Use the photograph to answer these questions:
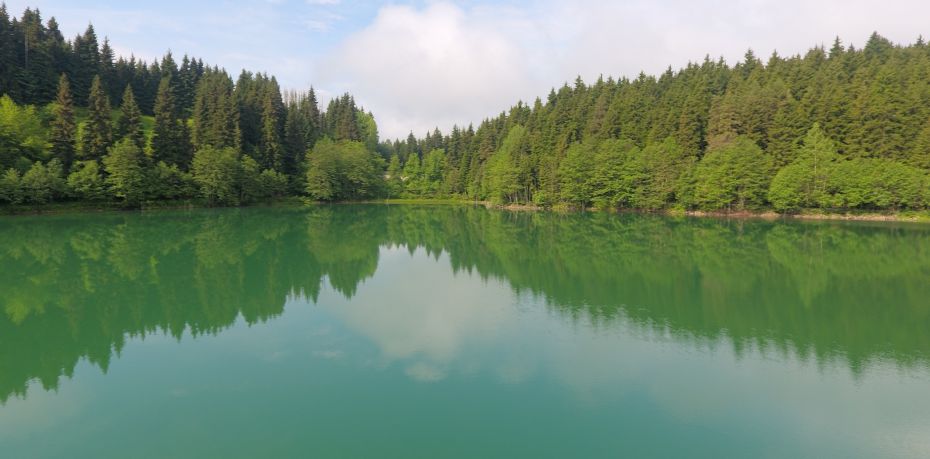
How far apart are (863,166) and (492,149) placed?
1910 inches

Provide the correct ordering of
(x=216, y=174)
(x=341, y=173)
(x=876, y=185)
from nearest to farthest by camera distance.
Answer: (x=876, y=185)
(x=216, y=174)
(x=341, y=173)

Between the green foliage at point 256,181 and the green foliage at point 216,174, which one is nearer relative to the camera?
the green foliage at point 216,174

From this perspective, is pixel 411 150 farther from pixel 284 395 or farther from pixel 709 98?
pixel 284 395

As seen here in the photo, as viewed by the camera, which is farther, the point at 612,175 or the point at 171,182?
the point at 612,175

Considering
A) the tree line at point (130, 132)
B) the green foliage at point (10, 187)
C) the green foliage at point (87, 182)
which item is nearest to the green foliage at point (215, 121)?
the tree line at point (130, 132)

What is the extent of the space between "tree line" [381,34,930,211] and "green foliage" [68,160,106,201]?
43.9 metres

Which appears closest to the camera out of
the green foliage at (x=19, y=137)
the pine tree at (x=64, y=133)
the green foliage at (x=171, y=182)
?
the green foliage at (x=19, y=137)

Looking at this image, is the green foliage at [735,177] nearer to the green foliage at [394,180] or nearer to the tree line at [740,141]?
the tree line at [740,141]

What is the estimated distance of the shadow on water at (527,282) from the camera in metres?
10.1

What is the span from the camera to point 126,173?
43.0 metres

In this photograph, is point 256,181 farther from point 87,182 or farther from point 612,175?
point 612,175

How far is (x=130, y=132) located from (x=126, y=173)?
23.2 ft

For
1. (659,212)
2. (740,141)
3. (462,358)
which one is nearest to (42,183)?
(462,358)

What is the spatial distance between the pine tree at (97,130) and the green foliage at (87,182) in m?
1.36
